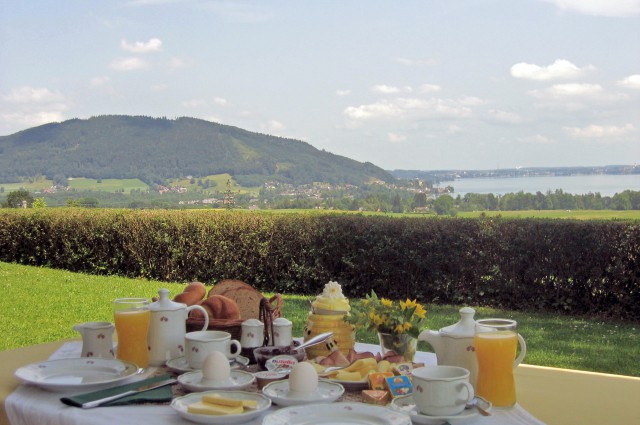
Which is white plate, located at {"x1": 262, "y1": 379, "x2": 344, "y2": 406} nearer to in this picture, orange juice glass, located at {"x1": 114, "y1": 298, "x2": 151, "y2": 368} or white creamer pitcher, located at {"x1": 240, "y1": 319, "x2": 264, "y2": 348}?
white creamer pitcher, located at {"x1": 240, "y1": 319, "x2": 264, "y2": 348}

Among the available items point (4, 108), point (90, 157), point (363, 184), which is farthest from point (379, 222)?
point (90, 157)

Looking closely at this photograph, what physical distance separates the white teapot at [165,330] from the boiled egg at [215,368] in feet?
0.95

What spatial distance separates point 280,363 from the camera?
2193mm

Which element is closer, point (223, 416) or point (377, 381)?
point (223, 416)

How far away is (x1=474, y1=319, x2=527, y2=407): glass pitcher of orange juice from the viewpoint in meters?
1.86

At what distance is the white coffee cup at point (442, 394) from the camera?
170 cm

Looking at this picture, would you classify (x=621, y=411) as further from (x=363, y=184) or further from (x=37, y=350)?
(x=363, y=184)

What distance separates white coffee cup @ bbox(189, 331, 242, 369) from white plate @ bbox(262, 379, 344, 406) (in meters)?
0.26

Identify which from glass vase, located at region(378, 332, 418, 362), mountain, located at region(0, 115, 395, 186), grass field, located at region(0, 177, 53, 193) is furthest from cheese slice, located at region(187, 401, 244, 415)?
grass field, located at region(0, 177, 53, 193)

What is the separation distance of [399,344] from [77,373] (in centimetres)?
99

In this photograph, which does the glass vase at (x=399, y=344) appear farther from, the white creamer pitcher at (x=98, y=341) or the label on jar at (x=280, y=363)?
the white creamer pitcher at (x=98, y=341)

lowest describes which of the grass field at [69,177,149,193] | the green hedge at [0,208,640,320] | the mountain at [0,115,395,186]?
the green hedge at [0,208,640,320]

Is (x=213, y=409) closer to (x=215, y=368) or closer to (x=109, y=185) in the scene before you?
(x=215, y=368)

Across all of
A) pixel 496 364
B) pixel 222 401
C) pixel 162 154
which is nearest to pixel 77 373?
pixel 222 401
